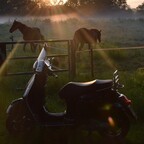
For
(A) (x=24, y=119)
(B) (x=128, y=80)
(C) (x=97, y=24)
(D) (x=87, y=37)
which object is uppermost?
(A) (x=24, y=119)

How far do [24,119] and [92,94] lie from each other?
1.13m

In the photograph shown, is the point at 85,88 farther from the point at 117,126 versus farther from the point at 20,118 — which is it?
the point at 20,118

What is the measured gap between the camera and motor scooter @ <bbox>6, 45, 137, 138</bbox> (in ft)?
20.6

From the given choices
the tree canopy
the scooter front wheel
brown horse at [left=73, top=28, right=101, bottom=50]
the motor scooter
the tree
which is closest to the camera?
the motor scooter

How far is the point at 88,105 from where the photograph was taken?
6258mm

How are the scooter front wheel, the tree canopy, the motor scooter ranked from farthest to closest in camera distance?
the tree canopy < the scooter front wheel < the motor scooter

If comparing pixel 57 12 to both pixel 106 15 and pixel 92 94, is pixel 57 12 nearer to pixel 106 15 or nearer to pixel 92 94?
pixel 106 15

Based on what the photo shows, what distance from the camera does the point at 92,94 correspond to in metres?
6.27

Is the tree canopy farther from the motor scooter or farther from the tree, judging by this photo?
the motor scooter

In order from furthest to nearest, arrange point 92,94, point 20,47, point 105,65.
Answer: point 20,47
point 105,65
point 92,94

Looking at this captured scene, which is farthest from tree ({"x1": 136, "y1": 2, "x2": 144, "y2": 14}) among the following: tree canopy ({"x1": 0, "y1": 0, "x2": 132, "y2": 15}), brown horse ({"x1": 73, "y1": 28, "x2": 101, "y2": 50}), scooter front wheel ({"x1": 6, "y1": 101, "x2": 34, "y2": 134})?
scooter front wheel ({"x1": 6, "y1": 101, "x2": 34, "y2": 134})

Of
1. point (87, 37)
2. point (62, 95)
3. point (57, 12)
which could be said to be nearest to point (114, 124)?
point (62, 95)

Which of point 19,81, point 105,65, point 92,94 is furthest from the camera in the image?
point 105,65

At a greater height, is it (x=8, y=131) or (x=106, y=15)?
(x=8, y=131)
